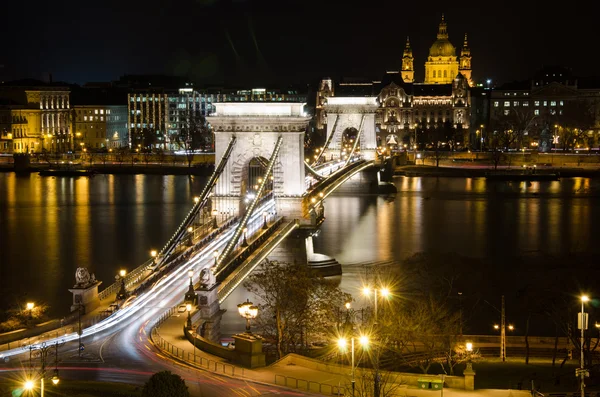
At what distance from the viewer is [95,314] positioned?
18203 mm

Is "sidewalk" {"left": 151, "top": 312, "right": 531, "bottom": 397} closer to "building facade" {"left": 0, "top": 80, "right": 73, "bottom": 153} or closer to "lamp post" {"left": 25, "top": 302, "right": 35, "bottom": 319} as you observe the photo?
"lamp post" {"left": 25, "top": 302, "right": 35, "bottom": 319}

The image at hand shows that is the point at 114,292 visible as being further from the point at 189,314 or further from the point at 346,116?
the point at 346,116

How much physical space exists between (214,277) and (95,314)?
2363 mm

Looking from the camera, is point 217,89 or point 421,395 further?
point 217,89

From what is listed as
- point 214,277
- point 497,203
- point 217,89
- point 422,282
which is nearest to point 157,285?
point 214,277

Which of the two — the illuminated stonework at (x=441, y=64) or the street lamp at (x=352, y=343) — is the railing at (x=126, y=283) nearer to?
the street lamp at (x=352, y=343)

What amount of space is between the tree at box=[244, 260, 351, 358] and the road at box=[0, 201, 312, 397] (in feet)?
6.35

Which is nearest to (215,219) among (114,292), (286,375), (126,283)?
(126,283)

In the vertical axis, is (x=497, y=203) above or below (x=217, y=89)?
below

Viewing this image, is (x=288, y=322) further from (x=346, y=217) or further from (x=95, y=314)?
(x=346, y=217)

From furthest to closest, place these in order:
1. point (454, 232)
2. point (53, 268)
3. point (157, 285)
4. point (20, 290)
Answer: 1. point (454, 232)
2. point (53, 268)
3. point (20, 290)
4. point (157, 285)

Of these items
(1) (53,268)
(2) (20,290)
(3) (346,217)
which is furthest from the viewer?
(3) (346,217)

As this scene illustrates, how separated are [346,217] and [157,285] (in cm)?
2430

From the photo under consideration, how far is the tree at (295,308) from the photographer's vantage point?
18703 millimetres
